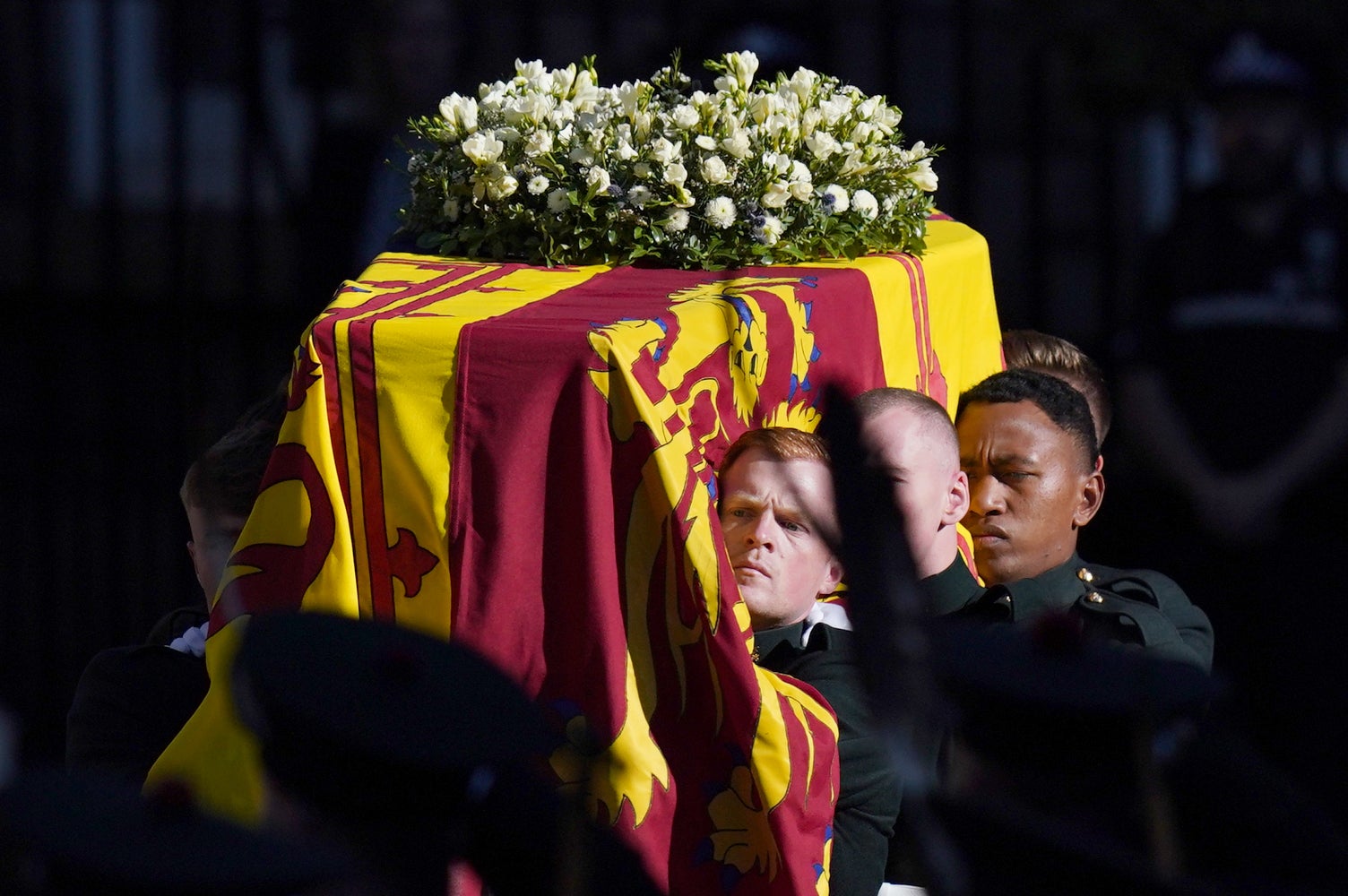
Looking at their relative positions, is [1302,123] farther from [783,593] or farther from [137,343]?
[137,343]

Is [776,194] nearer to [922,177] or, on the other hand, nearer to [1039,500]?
[922,177]

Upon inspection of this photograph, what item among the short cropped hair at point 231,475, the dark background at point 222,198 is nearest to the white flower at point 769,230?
the short cropped hair at point 231,475

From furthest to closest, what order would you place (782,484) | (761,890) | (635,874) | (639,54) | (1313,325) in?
(639,54), (1313,325), (782,484), (761,890), (635,874)

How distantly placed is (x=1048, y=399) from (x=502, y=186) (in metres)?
0.93

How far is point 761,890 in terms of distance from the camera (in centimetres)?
219

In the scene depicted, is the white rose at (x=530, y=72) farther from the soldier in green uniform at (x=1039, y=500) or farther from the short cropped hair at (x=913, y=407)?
the soldier in green uniform at (x=1039, y=500)

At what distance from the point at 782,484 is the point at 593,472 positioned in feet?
1.02

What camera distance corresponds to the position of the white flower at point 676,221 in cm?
268

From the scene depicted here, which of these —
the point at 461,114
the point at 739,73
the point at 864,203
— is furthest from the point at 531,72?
the point at 864,203

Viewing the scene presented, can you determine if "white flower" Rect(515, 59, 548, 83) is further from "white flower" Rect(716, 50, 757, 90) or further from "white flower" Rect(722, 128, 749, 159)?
"white flower" Rect(722, 128, 749, 159)

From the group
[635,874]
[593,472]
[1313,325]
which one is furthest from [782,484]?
[1313,325]

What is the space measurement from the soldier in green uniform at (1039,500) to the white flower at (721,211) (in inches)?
23.0

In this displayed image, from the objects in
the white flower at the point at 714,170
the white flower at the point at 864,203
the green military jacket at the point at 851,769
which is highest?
the white flower at the point at 714,170

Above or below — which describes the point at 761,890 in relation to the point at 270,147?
below
